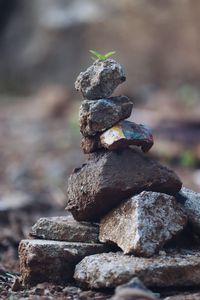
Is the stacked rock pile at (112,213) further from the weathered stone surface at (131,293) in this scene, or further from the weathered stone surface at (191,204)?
the weathered stone surface at (131,293)

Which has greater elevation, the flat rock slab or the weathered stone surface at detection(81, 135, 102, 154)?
the weathered stone surface at detection(81, 135, 102, 154)

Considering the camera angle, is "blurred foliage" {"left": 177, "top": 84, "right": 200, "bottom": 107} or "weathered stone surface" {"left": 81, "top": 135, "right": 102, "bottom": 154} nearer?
"weathered stone surface" {"left": 81, "top": 135, "right": 102, "bottom": 154}

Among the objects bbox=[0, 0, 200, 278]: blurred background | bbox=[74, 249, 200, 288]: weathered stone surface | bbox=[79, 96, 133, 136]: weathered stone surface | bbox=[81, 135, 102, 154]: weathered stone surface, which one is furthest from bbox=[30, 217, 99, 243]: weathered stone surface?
bbox=[0, 0, 200, 278]: blurred background

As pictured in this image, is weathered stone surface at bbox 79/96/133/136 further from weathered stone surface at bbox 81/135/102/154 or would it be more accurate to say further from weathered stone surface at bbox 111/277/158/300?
weathered stone surface at bbox 111/277/158/300

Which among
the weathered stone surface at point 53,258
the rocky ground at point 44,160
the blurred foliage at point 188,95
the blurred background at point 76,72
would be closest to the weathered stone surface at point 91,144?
the weathered stone surface at point 53,258

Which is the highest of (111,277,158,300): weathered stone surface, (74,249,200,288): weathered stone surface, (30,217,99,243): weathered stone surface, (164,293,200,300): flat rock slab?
(30,217,99,243): weathered stone surface

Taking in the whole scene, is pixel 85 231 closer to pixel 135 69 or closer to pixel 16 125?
pixel 16 125
